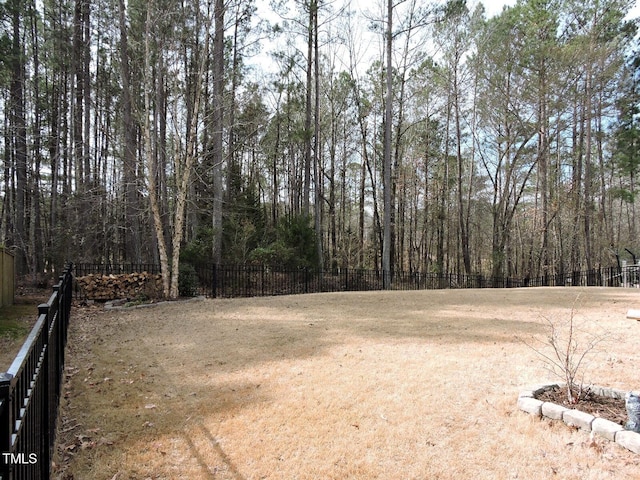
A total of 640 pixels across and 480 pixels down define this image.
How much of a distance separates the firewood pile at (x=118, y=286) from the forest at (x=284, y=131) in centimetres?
55

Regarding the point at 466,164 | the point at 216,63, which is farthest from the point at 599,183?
the point at 216,63

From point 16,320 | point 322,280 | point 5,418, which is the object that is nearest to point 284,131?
point 322,280

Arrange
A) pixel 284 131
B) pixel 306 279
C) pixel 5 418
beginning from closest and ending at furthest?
1. pixel 5 418
2. pixel 306 279
3. pixel 284 131

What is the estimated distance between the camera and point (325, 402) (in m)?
3.61

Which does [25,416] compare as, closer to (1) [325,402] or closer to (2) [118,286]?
(1) [325,402]

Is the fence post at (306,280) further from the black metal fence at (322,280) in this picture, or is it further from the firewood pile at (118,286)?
the firewood pile at (118,286)

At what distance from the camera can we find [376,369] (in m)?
4.47

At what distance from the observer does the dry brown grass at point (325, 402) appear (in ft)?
8.77

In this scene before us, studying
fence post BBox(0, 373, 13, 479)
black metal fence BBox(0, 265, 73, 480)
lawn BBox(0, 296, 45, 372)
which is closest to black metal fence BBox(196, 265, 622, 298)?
lawn BBox(0, 296, 45, 372)

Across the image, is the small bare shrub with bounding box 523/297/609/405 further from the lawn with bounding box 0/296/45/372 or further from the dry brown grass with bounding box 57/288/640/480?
the lawn with bounding box 0/296/45/372

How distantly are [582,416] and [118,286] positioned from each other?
10.5 m

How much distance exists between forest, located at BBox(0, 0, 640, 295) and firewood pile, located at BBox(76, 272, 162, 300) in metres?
0.55

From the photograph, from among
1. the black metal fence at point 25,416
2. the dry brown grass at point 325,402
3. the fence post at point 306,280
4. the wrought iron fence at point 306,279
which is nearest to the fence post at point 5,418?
the black metal fence at point 25,416

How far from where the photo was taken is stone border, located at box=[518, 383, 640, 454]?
8.84 ft
